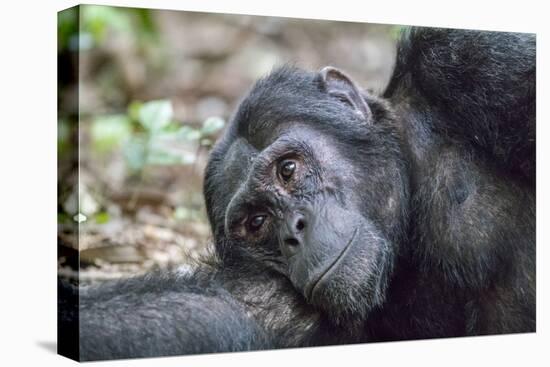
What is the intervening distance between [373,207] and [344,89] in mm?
889

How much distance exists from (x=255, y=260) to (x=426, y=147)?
1.49 meters

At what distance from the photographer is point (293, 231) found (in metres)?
6.09

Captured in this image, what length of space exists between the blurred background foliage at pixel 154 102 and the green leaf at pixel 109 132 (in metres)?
0.01

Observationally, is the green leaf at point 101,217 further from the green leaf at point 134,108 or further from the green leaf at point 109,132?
the green leaf at point 134,108

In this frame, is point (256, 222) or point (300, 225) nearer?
point (300, 225)

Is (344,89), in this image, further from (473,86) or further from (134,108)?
(134,108)

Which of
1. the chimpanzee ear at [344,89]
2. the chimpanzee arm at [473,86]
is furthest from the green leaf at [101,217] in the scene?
the chimpanzee arm at [473,86]

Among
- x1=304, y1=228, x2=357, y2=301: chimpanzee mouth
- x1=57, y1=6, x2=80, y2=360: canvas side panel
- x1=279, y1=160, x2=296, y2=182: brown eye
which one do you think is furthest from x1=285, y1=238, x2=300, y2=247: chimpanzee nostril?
x1=57, y1=6, x2=80, y2=360: canvas side panel

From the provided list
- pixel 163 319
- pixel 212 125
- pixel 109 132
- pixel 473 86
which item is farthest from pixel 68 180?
pixel 473 86

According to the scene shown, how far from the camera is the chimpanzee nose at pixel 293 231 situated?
607 centimetres

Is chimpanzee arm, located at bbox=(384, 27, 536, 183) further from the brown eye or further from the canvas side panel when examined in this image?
the canvas side panel

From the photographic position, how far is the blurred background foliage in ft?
20.3

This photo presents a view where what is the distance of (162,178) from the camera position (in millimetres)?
8102

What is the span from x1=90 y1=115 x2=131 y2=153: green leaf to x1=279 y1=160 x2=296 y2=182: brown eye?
130 cm
